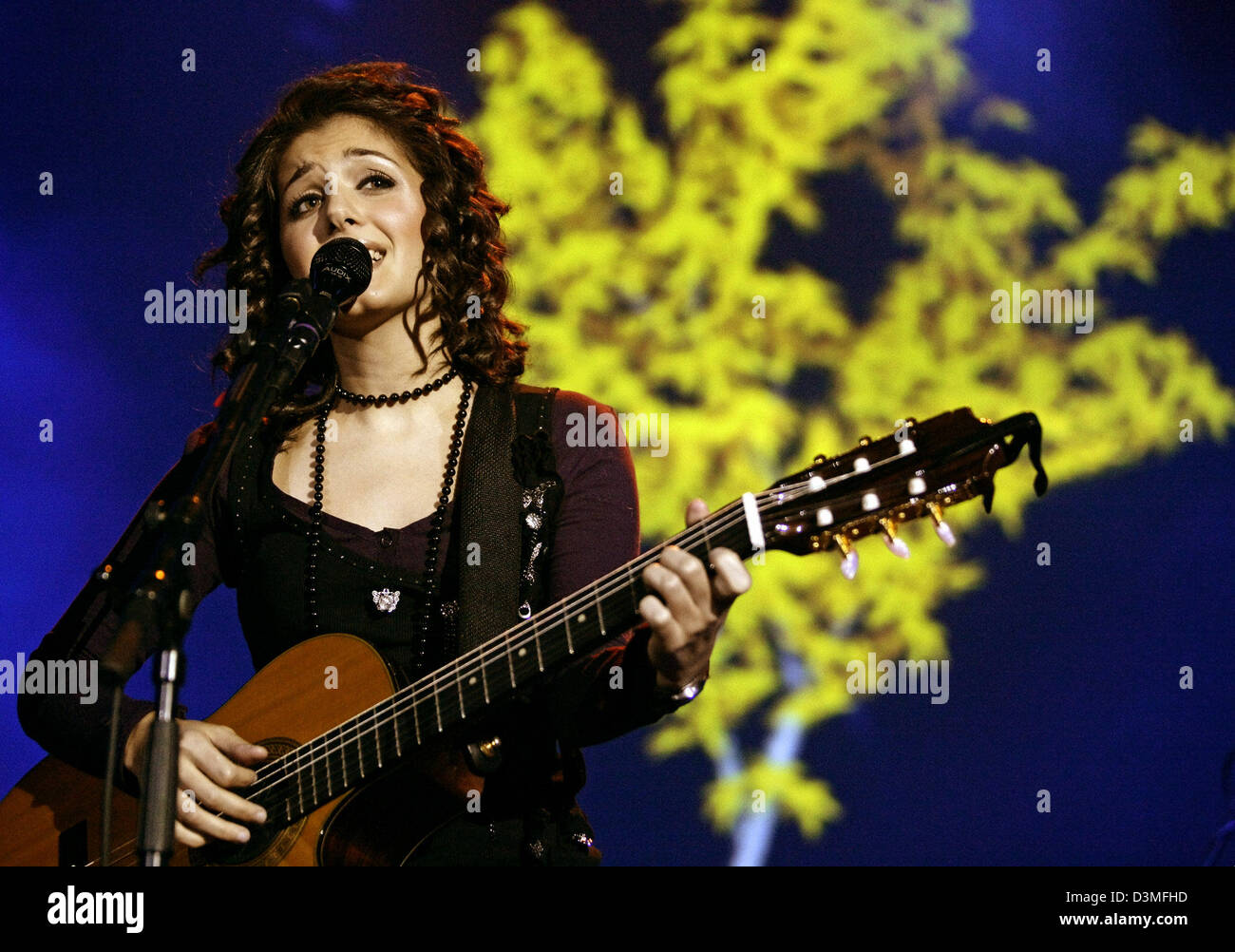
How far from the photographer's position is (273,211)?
234cm

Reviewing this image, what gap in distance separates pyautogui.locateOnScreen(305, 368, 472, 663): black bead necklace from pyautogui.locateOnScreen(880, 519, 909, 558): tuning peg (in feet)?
2.43

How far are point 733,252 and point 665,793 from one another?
1464 mm

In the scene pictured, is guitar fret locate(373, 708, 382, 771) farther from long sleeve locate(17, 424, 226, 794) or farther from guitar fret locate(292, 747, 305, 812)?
long sleeve locate(17, 424, 226, 794)

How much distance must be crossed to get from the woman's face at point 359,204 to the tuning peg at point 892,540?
0.97 meters

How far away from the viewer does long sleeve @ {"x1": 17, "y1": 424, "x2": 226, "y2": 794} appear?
201cm

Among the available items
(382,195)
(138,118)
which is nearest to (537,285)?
(138,118)

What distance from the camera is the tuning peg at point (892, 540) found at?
4.81ft

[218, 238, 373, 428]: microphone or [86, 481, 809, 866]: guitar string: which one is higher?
[218, 238, 373, 428]: microphone

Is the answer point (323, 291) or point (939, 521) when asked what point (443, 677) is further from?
point (939, 521)

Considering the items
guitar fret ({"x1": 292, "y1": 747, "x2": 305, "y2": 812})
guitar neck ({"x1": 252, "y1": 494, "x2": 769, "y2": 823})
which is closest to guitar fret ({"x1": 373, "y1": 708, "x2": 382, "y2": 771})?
guitar neck ({"x1": 252, "y1": 494, "x2": 769, "y2": 823})

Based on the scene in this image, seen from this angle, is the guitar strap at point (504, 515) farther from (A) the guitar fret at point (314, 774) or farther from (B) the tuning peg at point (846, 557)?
(B) the tuning peg at point (846, 557)

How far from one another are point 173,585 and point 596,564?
0.74m

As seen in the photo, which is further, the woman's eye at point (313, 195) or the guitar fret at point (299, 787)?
the woman's eye at point (313, 195)

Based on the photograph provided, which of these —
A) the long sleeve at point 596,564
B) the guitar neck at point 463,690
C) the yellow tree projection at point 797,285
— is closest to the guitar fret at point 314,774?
the guitar neck at point 463,690
